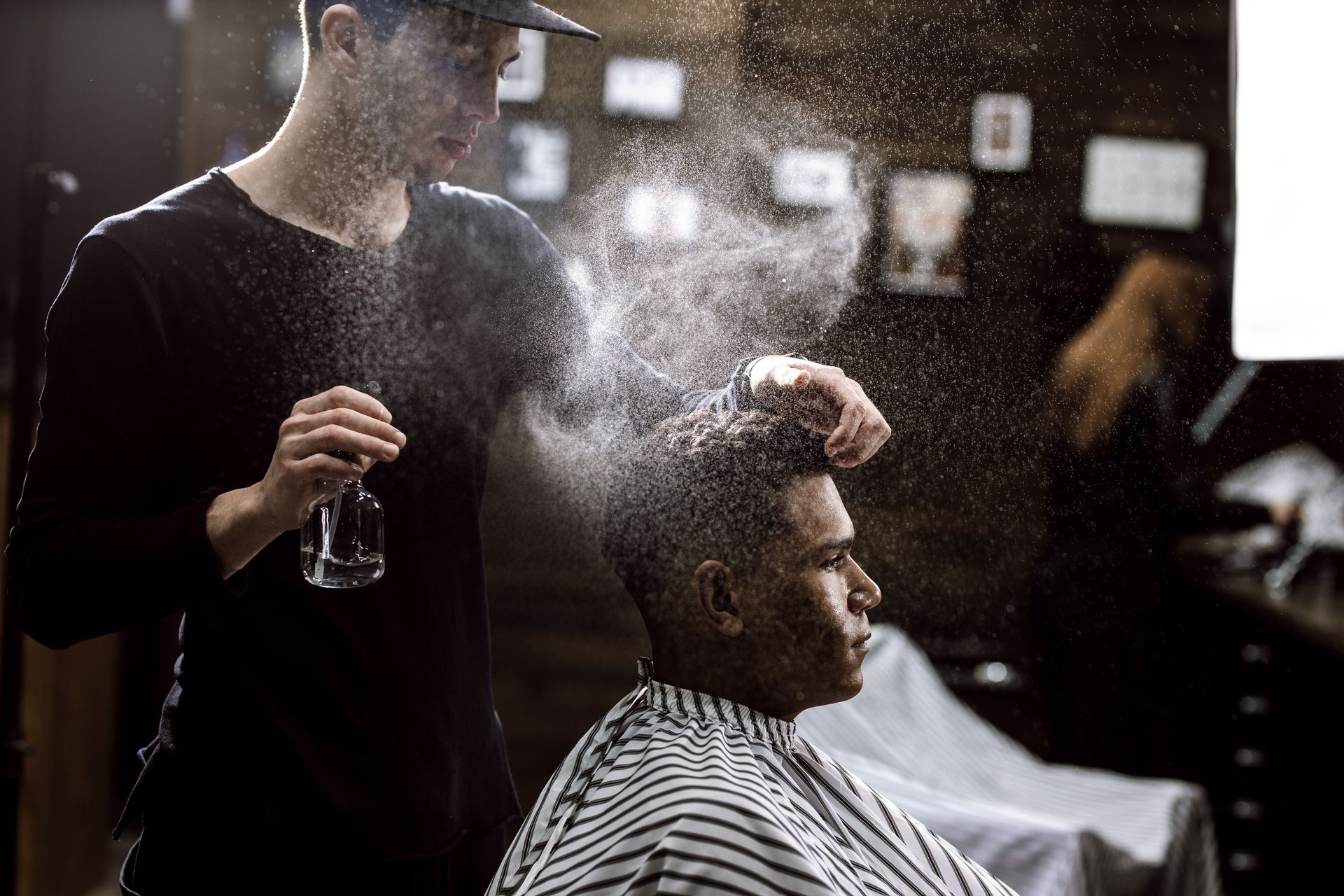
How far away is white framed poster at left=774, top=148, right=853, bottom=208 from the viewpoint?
122 centimetres

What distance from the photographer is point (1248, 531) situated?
9.71ft

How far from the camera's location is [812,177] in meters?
1.23

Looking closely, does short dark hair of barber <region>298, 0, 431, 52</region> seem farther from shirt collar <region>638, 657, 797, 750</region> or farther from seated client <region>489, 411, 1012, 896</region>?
shirt collar <region>638, 657, 797, 750</region>

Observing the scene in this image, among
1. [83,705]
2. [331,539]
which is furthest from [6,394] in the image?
[331,539]

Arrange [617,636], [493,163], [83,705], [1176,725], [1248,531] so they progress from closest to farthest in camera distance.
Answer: [493,163] → [617,636] → [83,705] → [1176,725] → [1248,531]

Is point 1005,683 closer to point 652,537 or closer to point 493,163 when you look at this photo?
point 652,537

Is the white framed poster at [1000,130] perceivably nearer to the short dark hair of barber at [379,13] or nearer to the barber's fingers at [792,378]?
the barber's fingers at [792,378]

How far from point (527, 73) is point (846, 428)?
56 centimetres

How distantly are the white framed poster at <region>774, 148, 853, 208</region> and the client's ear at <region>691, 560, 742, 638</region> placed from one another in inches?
17.9

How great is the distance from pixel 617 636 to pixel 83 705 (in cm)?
107

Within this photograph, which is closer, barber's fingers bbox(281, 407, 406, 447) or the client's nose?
barber's fingers bbox(281, 407, 406, 447)

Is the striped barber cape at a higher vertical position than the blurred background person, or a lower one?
lower

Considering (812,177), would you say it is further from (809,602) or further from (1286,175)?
(1286,175)

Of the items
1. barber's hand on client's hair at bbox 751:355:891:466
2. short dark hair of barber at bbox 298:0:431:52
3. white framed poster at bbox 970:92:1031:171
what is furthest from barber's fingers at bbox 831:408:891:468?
short dark hair of barber at bbox 298:0:431:52
